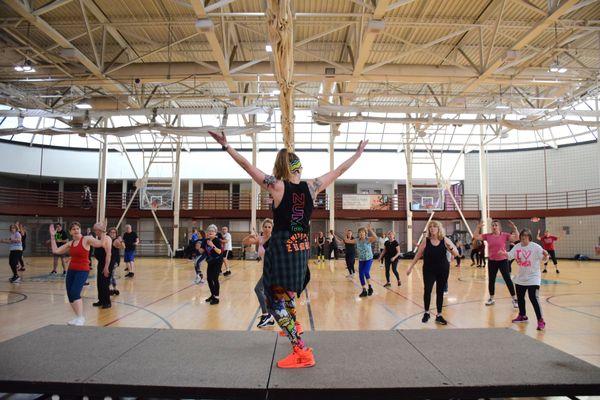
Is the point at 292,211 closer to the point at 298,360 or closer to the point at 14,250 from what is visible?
the point at 298,360

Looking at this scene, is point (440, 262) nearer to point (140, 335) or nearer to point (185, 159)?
point (140, 335)

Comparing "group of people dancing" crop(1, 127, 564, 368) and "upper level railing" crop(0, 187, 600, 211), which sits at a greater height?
"upper level railing" crop(0, 187, 600, 211)

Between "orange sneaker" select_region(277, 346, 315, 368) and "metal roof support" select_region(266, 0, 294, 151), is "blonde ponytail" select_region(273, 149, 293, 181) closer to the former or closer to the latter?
"orange sneaker" select_region(277, 346, 315, 368)

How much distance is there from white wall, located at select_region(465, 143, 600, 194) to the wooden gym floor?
50.0 feet

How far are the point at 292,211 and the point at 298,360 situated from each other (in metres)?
1.22

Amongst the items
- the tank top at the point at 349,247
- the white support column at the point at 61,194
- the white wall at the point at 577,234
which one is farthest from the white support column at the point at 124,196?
the white wall at the point at 577,234

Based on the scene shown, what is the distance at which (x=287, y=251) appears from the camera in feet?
10.4

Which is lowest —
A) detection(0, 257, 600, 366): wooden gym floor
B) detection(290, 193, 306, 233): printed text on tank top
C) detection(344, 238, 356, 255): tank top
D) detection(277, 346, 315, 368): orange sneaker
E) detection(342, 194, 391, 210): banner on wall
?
detection(0, 257, 600, 366): wooden gym floor

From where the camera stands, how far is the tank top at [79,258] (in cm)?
614

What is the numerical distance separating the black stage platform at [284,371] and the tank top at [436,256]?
2.37 meters

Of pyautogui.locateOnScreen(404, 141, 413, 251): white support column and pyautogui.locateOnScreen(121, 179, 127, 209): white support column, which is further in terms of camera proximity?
pyautogui.locateOnScreen(121, 179, 127, 209): white support column

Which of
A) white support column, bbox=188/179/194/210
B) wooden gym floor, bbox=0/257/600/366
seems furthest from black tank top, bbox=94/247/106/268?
white support column, bbox=188/179/194/210

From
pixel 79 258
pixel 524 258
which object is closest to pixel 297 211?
pixel 79 258

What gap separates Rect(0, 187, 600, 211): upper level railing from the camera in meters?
25.0
